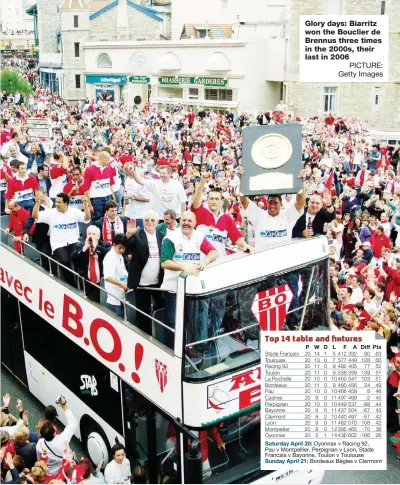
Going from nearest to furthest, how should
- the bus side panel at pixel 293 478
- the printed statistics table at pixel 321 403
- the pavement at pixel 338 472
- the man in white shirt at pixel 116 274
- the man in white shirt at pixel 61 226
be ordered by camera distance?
1. the printed statistics table at pixel 321 403
2. the bus side panel at pixel 293 478
3. the man in white shirt at pixel 116 274
4. the pavement at pixel 338 472
5. the man in white shirt at pixel 61 226

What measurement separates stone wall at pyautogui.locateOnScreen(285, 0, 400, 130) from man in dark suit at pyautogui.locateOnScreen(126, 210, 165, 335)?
94.0ft

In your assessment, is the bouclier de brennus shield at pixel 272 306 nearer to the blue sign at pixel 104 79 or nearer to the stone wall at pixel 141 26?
the blue sign at pixel 104 79

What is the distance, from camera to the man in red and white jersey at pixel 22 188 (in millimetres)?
9523

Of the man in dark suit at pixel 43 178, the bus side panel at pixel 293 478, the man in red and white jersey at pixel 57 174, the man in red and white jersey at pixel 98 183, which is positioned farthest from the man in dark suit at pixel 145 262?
the man in dark suit at pixel 43 178

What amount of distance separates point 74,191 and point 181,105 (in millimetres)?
27649

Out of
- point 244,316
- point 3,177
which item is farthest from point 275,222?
point 3,177

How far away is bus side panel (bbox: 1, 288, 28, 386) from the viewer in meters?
9.09

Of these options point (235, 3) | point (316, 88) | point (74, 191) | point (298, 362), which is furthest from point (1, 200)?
point (235, 3)

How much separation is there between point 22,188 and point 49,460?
4.26m

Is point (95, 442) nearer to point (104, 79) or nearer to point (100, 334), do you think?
point (100, 334)

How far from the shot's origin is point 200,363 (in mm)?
5613

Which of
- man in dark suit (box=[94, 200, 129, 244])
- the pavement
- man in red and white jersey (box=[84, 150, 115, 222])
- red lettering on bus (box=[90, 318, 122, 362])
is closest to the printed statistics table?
red lettering on bus (box=[90, 318, 122, 362])

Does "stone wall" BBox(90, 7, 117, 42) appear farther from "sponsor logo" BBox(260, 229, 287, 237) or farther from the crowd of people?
the crowd of people

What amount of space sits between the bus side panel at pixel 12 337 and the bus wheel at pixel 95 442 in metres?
1.83
